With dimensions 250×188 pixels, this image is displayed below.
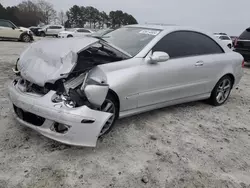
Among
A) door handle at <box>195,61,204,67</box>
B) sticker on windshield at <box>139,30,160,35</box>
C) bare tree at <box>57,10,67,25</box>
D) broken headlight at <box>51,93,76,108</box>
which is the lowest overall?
bare tree at <box>57,10,67,25</box>

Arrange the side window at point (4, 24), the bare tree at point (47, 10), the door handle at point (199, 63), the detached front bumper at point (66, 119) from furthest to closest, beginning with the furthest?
the bare tree at point (47, 10), the side window at point (4, 24), the door handle at point (199, 63), the detached front bumper at point (66, 119)

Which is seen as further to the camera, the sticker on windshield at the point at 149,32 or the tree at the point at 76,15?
the tree at the point at 76,15

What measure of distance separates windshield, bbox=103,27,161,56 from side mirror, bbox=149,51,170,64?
0.24 m

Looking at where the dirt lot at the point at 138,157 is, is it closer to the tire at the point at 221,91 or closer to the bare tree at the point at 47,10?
the tire at the point at 221,91

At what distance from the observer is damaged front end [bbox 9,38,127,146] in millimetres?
2557

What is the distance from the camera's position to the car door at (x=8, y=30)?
16125 mm

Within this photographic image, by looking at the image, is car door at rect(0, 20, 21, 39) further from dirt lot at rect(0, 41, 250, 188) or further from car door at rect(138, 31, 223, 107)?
car door at rect(138, 31, 223, 107)

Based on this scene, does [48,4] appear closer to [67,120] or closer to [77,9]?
[77,9]

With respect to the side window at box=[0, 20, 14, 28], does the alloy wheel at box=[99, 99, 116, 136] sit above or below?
above

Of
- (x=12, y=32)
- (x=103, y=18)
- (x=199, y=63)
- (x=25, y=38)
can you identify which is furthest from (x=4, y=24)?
(x=103, y=18)

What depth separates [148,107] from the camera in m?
3.58

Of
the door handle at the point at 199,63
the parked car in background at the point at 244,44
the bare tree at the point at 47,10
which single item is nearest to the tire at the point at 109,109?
the door handle at the point at 199,63

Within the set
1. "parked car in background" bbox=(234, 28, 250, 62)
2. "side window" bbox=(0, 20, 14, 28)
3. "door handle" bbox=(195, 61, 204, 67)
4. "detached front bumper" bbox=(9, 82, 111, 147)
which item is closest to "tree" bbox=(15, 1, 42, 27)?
"side window" bbox=(0, 20, 14, 28)

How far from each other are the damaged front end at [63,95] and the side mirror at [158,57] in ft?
2.55
